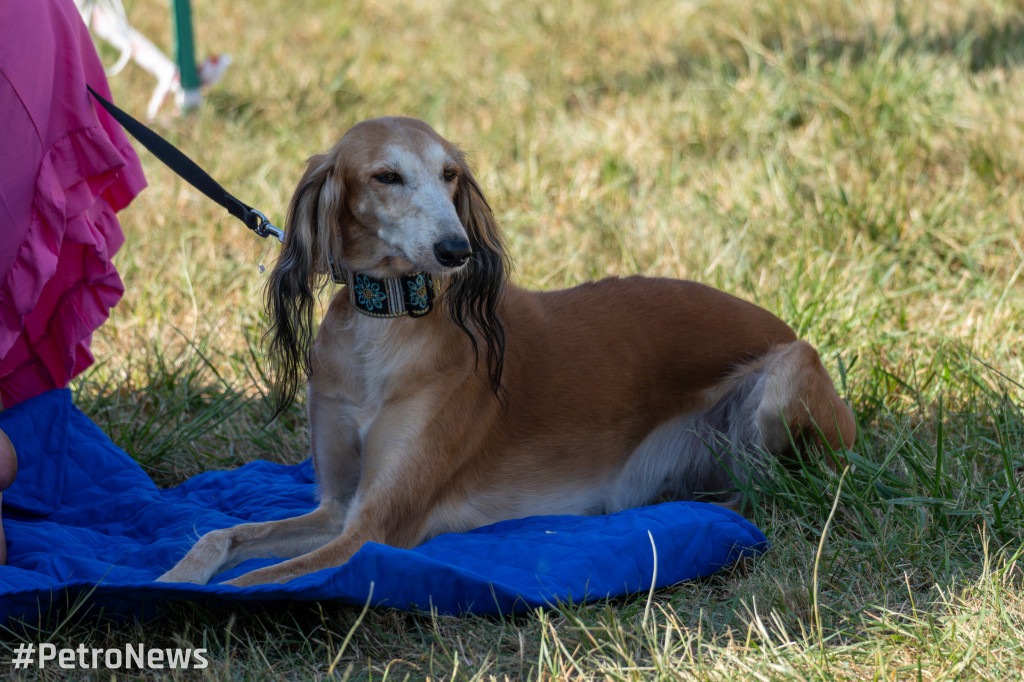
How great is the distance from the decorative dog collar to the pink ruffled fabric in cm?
91

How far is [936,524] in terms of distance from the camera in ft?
8.86

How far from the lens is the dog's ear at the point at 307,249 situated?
278 cm

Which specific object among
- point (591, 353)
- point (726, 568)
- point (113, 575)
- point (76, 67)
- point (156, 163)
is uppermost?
point (76, 67)

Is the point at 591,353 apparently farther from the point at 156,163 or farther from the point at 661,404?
the point at 156,163

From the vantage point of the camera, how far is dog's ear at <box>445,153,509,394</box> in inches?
113

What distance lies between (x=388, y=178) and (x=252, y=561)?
1.07 metres

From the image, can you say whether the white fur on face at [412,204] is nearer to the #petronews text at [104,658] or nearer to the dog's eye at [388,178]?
the dog's eye at [388,178]

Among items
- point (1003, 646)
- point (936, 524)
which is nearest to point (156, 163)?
point (936, 524)

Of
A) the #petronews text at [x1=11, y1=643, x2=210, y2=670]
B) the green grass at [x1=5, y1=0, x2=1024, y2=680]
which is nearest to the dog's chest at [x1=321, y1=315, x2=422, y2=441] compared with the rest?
the green grass at [x1=5, y1=0, x2=1024, y2=680]

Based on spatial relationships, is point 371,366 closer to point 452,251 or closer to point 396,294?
point 396,294

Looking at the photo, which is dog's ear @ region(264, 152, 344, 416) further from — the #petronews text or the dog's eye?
the #petronews text

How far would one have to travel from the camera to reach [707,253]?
A: 15.9 ft

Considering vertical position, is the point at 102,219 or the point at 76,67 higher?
the point at 76,67

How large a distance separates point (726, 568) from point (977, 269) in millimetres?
2692
